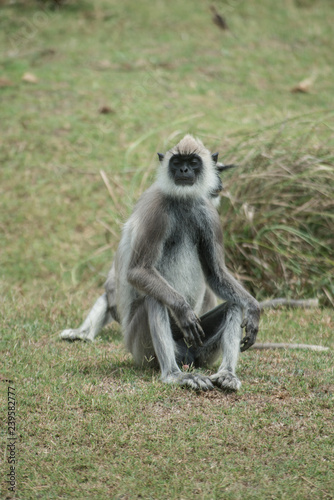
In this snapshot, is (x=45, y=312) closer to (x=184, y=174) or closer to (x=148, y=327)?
(x=148, y=327)

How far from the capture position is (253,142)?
773cm

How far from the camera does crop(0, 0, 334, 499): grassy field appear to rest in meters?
3.56

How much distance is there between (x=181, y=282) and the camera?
15.3 ft

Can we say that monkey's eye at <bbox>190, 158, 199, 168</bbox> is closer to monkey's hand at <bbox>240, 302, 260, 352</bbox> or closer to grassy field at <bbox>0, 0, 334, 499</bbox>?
monkey's hand at <bbox>240, 302, 260, 352</bbox>

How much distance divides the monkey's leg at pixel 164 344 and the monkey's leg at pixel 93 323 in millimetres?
1451

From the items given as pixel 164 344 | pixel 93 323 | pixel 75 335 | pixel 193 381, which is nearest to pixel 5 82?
pixel 93 323

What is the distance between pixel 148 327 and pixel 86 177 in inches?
214

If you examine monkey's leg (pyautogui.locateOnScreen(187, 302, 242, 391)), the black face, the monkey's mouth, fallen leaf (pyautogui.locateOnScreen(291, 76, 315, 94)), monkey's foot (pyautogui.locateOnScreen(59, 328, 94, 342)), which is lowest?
monkey's foot (pyautogui.locateOnScreen(59, 328, 94, 342))

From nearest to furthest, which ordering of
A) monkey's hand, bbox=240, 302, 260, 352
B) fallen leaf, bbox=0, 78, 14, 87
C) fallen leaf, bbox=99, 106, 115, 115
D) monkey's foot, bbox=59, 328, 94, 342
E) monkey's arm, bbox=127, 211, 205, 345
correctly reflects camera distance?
monkey's arm, bbox=127, 211, 205, 345 < monkey's hand, bbox=240, 302, 260, 352 < monkey's foot, bbox=59, 328, 94, 342 < fallen leaf, bbox=99, 106, 115, 115 < fallen leaf, bbox=0, 78, 14, 87

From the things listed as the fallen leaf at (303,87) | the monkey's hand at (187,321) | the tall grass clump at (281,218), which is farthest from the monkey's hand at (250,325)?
the fallen leaf at (303,87)

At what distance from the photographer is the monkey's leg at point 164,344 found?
13.9ft

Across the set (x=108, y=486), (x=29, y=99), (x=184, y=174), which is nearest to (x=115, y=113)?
(x=29, y=99)

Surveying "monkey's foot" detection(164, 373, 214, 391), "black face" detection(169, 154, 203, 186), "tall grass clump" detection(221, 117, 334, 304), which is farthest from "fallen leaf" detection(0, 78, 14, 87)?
"monkey's foot" detection(164, 373, 214, 391)

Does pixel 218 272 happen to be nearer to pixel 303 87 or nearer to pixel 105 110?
pixel 105 110
